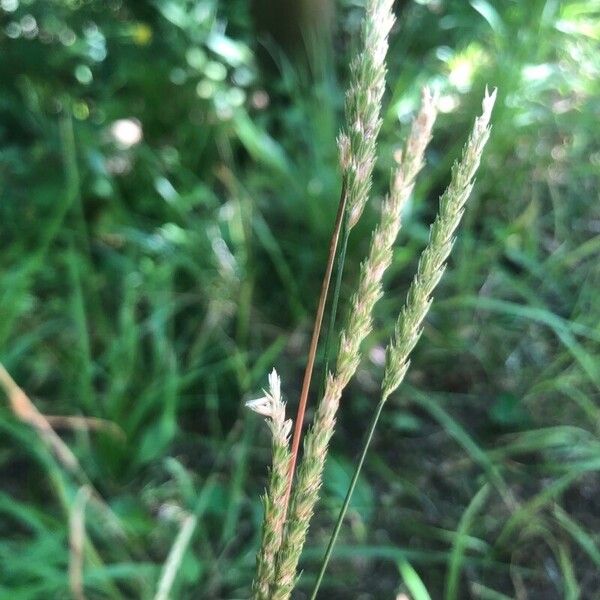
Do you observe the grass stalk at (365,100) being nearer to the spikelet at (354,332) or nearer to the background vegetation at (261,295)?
the spikelet at (354,332)

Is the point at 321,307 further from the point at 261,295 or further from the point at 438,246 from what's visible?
the point at 261,295

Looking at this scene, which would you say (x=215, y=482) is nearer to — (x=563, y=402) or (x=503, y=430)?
(x=503, y=430)

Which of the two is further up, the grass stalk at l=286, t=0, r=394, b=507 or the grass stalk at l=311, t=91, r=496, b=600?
the grass stalk at l=286, t=0, r=394, b=507

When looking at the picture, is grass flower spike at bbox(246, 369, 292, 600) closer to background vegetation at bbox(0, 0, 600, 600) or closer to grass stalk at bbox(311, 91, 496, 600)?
grass stalk at bbox(311, 91, 496, 600)

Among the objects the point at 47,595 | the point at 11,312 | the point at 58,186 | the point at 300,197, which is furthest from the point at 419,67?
the point at 47,595

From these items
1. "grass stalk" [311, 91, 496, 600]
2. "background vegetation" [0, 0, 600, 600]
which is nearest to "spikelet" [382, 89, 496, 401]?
"grass stalk" [311, 91, 496, 600]

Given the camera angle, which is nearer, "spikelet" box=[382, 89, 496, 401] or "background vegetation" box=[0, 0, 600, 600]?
"spikelet" box=[382, 89, 496, 401]
